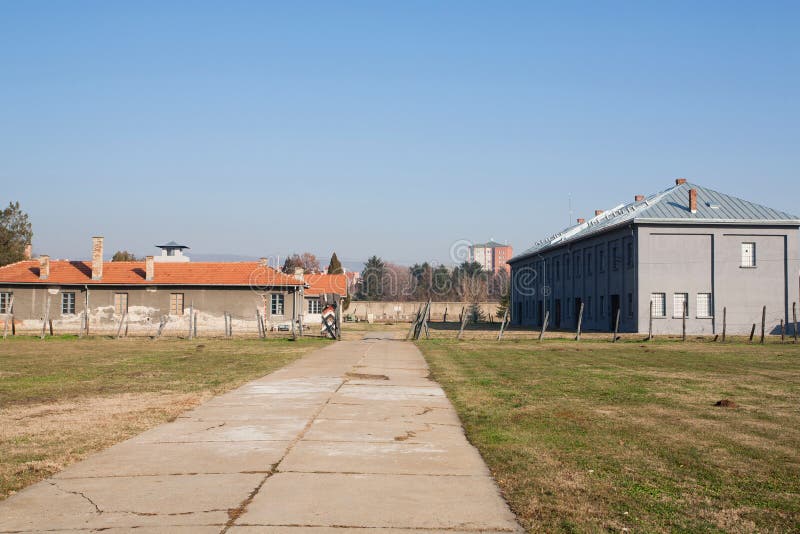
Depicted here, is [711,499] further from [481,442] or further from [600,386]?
[600,386]

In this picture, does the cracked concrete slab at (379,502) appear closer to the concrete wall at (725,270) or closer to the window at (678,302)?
the concrete wall at (725,270)

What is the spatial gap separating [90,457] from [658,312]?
4117cm

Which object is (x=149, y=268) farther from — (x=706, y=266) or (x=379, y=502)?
(x=379, y=502)

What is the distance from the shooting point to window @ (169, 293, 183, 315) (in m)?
48.5

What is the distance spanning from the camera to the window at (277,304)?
50219 mm

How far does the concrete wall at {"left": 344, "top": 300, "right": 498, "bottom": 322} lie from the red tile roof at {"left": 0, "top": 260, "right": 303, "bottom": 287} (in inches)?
1305

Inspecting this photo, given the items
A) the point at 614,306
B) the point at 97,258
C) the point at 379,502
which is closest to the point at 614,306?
the point at 614,306

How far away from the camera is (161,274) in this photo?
164 ft

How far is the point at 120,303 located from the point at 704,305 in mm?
36221

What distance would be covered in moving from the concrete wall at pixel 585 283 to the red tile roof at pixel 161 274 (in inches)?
801

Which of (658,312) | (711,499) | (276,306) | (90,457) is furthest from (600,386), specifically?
(276,306)

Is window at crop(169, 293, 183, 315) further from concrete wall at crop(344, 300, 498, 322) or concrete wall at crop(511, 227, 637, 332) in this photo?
concrete wall at crop(344, 300, 498, 322)

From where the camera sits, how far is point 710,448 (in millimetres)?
8469

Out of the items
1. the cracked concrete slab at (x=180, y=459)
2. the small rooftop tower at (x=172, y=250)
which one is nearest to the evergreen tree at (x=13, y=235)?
the small rooftop tower at (x=172, y=250)
